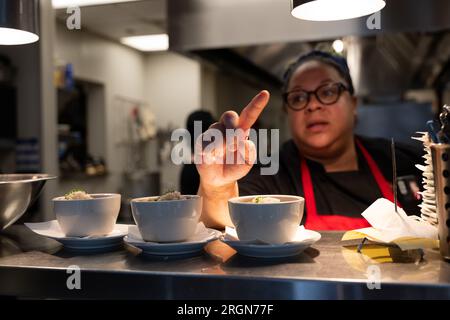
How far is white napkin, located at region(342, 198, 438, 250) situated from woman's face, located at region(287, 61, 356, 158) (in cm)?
72

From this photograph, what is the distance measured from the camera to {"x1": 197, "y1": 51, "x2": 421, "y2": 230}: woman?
1479 mm

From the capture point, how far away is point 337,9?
89cm

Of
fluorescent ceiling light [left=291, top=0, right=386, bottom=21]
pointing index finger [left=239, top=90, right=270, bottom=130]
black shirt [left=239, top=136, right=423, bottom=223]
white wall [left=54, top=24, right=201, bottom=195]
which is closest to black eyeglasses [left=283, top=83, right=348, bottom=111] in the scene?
black shirt [left=239, top=136, right=423, bottom=223]

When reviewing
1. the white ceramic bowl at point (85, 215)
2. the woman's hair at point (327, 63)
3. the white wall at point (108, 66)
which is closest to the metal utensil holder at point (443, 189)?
the white ceramic bowl at point (85, 215)

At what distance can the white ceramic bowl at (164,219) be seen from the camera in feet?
2.35

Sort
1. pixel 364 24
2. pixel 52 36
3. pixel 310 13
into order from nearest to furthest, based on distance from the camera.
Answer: pixel 310 13 < pixel 364 24 < pixel 52 36

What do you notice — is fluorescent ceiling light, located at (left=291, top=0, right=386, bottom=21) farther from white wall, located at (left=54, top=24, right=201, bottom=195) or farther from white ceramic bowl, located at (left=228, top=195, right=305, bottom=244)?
white wall, located at (left=54, top=24, right=201, bottom=195)

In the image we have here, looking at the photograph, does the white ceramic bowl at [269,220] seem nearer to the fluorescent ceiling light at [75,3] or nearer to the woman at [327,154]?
the woman at [327,154]

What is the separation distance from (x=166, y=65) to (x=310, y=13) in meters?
4.60

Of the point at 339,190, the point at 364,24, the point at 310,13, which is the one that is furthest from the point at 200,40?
the point at 310,13

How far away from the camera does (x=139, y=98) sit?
17.4ft

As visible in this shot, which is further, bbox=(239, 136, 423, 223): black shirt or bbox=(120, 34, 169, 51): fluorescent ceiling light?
bbox=(120, 34, 169, 51): fluorescent ceiling light

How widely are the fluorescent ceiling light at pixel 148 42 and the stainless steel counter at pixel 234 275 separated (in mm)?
4135
